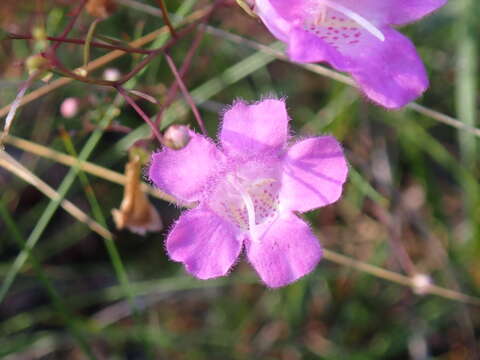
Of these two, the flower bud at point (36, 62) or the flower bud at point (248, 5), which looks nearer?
the flower bud at point (36, 62)

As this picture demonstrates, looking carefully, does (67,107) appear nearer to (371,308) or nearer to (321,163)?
(321,163)

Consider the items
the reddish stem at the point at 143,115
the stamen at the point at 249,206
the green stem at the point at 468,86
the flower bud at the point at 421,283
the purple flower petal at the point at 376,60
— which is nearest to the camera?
the purple flower petal at the point at 376,60

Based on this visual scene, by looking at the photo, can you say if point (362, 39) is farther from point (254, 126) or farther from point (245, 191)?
point (245, 191)

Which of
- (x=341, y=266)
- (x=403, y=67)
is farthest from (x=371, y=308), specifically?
(x=403, y=67)

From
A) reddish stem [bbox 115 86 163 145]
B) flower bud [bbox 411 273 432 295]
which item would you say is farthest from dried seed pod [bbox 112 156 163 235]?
flower bud [bbox 411 273 432 295]

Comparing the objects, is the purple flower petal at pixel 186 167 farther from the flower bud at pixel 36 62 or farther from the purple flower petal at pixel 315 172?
the flower bud at pixel 36 62

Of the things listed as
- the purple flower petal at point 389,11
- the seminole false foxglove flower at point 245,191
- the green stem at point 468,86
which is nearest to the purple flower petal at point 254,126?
the seminole false foxglove flower at point 245,191

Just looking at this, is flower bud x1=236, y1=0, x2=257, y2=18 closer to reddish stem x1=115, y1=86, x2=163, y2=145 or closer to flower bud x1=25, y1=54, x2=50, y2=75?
reddish stem x1=115, y1=86, x2=163, y2=145
